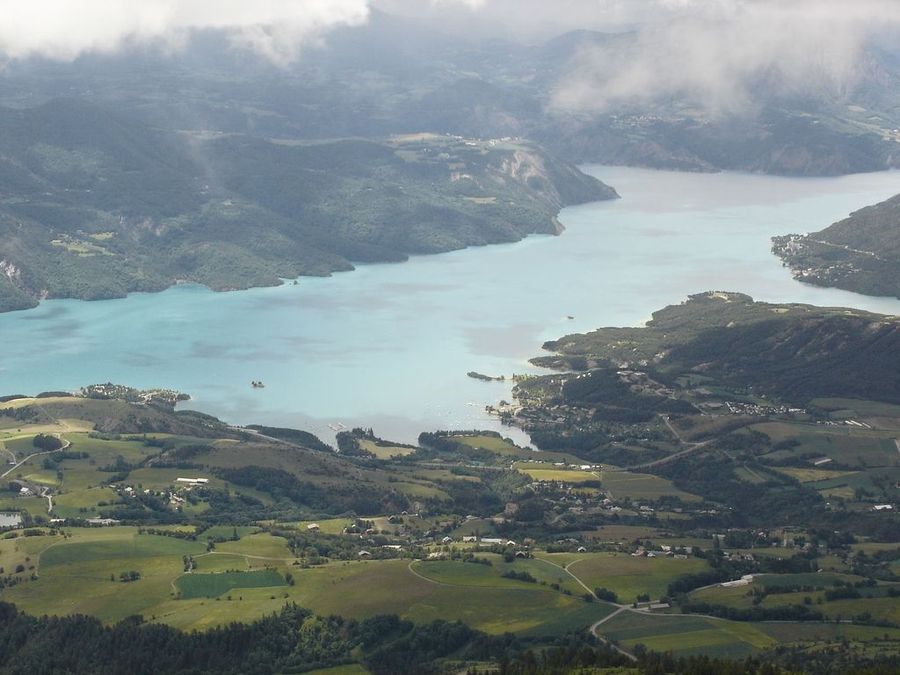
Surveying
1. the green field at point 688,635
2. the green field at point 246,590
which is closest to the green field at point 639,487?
the green field at point 246,590

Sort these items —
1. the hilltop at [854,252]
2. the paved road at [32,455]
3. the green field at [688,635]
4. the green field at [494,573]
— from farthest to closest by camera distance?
the hilltop at [854,252] → the paved road at [32,455] → the green field at [494,573] → the green field at [688,635]

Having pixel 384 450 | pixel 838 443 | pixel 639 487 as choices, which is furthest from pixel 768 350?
pixel 384 450

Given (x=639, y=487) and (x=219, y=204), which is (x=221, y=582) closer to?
(x=639, y=487)

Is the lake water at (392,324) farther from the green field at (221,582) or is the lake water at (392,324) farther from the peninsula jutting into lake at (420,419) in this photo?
the green field at (221,582)

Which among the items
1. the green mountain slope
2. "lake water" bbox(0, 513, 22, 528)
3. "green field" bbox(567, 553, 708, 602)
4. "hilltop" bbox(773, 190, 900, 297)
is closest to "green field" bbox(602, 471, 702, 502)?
"green field" bbox(567, 553, 708, 602)

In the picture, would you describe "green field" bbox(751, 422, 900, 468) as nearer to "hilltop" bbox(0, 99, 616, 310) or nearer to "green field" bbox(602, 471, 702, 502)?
"green field" bbox(602, 471, 702, 502)

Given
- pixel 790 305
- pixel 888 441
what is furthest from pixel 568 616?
pixel 790 305
